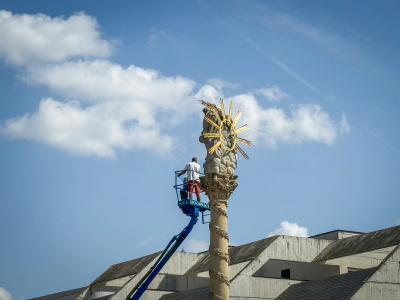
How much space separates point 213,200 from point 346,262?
24414 millimetres

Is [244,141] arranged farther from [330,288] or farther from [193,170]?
[330,288]

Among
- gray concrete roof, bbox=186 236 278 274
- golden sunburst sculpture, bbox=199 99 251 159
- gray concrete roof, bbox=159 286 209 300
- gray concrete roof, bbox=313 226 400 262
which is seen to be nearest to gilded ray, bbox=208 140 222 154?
golden sunburst sculpture, bbox=199 99 251 159

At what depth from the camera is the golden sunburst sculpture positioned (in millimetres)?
33250

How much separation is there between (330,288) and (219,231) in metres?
15.8

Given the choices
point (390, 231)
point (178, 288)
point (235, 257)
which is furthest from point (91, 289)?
point (390, 231)

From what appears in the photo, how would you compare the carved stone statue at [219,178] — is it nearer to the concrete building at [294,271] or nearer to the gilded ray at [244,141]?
the gilded ray at [244,141]

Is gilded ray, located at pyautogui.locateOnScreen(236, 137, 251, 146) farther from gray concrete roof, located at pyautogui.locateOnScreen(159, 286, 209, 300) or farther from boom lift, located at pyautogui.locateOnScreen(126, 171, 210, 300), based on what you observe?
gray concrete roof, located at pyautogui.locateOnScreen(159, 286, 209, 300)

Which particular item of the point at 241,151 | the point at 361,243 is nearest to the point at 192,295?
the point at 361,243

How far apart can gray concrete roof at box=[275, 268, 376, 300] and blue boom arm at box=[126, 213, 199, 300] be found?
25.5 ft

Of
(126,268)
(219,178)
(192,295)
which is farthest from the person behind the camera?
(126,268)

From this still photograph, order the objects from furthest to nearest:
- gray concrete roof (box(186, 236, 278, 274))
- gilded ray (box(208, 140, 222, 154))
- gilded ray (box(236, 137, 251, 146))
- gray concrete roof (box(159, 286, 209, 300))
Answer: gray concrete roof (box(186, 236, 278, 274)) < gray concrete roof (box(159, 286, 209, 300)) < gilded ray (box(236, 137, 251, 146)) < gilded ray (box(208, 140, 222, 154))

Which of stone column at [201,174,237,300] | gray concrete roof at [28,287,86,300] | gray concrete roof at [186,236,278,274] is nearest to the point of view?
stone column at [201,174,237,300]

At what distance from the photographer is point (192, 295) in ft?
173

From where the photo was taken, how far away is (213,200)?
3303cm
